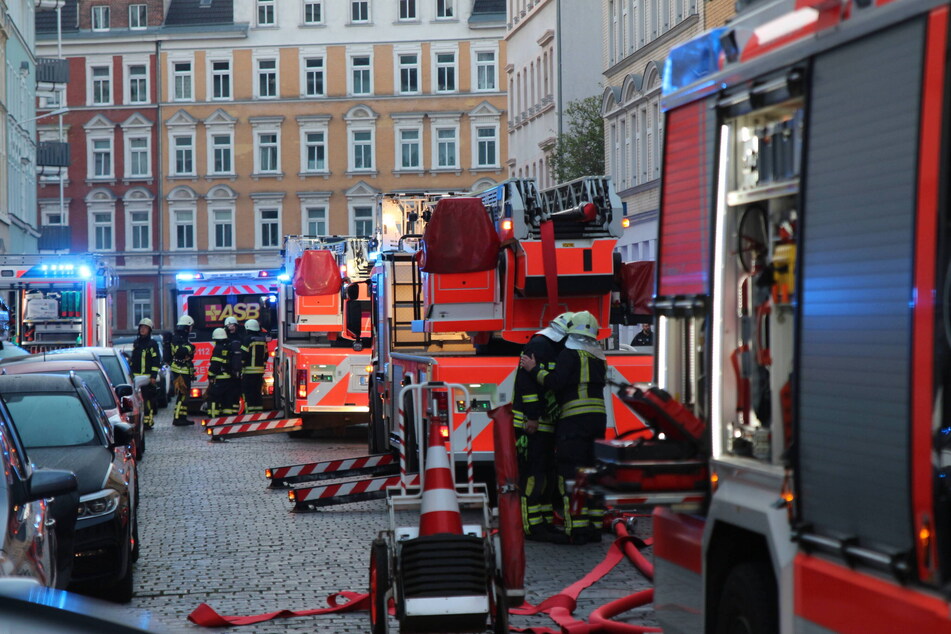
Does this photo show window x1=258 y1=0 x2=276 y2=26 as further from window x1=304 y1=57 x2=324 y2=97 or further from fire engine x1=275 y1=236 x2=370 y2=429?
fire engine x1=275 y1=236 x2=370 y2=429

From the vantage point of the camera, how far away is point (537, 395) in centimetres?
1261

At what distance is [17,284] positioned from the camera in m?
29.7

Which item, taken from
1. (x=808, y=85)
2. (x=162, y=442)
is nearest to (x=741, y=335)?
(x=808, y=85)

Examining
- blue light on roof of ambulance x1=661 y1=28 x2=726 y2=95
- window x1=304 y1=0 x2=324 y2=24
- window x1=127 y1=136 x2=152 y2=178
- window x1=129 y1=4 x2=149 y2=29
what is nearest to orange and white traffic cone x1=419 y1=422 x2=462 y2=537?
blue light on roof of ambulance x1=661 y1=28 x2=726 y2=95

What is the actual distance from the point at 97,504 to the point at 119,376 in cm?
1195

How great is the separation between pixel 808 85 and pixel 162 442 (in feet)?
68.0

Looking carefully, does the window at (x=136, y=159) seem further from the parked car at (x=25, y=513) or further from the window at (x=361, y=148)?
the parked car at (x=25, y=513)

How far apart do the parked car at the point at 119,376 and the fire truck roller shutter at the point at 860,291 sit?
44.7ft

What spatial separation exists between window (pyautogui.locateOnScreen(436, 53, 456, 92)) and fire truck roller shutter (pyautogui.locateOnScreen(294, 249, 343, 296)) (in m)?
46.8

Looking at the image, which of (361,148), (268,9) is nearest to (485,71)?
(361,148)

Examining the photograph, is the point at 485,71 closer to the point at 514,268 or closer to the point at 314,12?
the point at 314,12

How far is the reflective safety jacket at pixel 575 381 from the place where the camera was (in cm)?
1237

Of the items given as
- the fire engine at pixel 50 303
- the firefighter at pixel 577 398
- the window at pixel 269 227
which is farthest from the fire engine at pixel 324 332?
the window at pixel 269 227

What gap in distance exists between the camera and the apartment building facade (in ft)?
174
